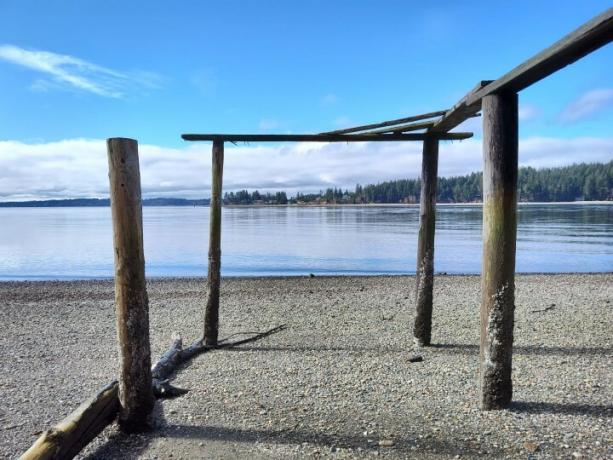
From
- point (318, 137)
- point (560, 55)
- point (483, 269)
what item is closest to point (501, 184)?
point (483, 269)

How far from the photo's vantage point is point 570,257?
90.6 feet

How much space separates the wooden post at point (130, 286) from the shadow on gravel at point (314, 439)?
0.45m

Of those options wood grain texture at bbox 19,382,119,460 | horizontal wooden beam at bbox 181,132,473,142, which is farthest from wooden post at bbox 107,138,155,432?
horizontal wooden beam at bbox 181,132,473,142

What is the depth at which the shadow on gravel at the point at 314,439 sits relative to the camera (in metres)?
4.34

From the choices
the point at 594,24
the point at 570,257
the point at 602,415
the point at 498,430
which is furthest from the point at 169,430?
the point at 570,257

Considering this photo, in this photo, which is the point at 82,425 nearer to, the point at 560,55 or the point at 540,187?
the point at 560,55

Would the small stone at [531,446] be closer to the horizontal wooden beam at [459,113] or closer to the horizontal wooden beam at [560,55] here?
the horizontal wooden beam at [560,55]

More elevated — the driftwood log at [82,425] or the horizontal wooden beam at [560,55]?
the horizontal wooden beam at [560,55]

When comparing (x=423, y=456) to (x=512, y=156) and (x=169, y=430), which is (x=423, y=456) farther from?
(x=512, y=156)

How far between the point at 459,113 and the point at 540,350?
405cm

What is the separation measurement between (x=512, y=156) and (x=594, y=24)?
1.45 meters

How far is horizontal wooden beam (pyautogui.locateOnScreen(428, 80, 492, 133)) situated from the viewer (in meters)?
5.48

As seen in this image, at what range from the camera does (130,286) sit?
479 centimetres

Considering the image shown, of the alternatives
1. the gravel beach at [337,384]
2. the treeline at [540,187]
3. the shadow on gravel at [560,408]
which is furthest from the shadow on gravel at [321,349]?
the treeline at [540,187]
